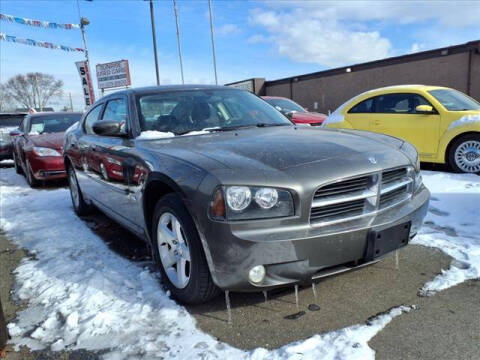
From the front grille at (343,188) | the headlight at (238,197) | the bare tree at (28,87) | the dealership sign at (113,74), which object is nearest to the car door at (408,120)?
the front grille at (343,188)

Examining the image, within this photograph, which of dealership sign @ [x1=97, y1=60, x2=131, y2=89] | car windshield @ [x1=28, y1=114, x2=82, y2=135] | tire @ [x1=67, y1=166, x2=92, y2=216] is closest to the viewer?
tire @ [x1=67, y1=166, x2=92, y2=216]

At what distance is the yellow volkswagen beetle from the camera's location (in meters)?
6.17

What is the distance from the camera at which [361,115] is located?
24.2 ft

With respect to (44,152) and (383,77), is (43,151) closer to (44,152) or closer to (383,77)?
(44,152)

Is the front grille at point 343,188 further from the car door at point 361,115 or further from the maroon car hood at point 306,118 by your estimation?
the maroon car hood at point 306,118

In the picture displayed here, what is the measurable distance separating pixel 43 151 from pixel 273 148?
20.1 ft

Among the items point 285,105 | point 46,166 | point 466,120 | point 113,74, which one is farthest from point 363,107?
point 113,74

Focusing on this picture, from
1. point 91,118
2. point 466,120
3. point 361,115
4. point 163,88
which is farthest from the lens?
point 361,115

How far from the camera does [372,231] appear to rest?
229cm

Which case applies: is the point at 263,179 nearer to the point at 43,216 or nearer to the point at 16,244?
the point at 16,244

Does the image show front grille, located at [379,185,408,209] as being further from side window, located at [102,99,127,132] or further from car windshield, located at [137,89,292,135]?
side window, located at [102,99,127,132]

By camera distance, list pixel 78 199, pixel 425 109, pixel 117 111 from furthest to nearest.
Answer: pixel 425 109
pixel 78 199
pixel 117 111

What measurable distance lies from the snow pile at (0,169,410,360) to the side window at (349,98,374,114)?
5.37 metres

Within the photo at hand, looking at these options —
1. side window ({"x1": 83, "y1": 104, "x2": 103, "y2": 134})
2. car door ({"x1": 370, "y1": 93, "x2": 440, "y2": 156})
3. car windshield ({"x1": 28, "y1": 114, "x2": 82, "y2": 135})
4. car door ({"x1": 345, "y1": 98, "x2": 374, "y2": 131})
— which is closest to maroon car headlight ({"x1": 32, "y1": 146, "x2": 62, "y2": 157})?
car windshield ({"x1": 28, "y1": 114, "x2": 82, "y2": 135})
